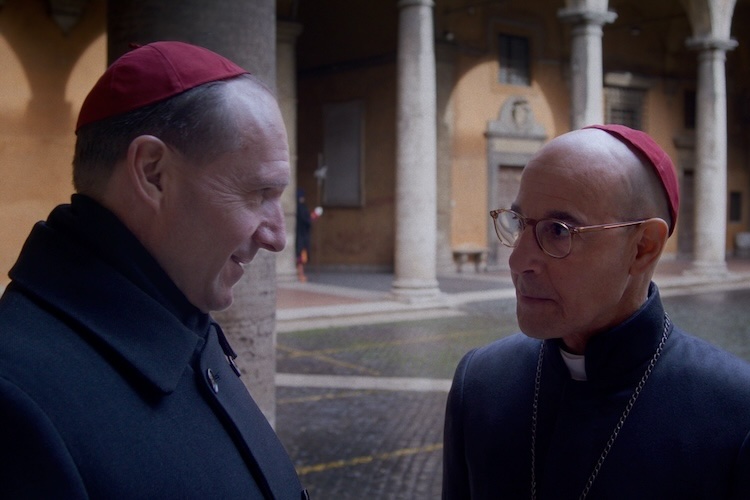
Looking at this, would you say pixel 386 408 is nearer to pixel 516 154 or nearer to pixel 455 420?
pixel 455 420

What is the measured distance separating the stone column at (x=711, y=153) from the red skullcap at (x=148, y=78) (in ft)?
60.7

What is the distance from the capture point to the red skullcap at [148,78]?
4.55 feet

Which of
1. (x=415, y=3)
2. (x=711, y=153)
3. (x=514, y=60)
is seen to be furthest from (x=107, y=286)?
(x=514, y=60)

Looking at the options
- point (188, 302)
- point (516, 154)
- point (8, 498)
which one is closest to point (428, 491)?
point (188, 302)

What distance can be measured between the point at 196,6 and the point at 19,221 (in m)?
7.99

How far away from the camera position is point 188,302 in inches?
56.7

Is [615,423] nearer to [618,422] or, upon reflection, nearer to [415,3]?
[618,422]

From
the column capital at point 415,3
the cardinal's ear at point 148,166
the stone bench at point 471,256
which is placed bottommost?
the stone bench at point 471,256

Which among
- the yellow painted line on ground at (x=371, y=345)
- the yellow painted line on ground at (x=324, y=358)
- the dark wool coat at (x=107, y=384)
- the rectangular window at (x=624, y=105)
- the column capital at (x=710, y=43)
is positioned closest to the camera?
the dark wool coat at (x=107, y=384)

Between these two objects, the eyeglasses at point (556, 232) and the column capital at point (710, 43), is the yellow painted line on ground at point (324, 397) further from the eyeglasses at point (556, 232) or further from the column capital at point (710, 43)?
the column capital at point (710, 43)

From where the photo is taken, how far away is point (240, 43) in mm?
4023

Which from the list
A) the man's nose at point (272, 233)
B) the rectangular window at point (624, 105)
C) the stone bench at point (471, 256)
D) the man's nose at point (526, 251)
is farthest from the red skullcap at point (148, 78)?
the rectangular window at point (624, 105)

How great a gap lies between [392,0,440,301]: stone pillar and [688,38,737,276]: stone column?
7.73 metres

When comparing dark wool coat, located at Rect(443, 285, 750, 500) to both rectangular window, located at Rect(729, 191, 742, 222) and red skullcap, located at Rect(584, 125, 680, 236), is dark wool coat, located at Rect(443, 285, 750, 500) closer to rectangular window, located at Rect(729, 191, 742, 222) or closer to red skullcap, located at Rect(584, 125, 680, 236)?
red skullcap, located at Rect(584, 125, 680, 236)
